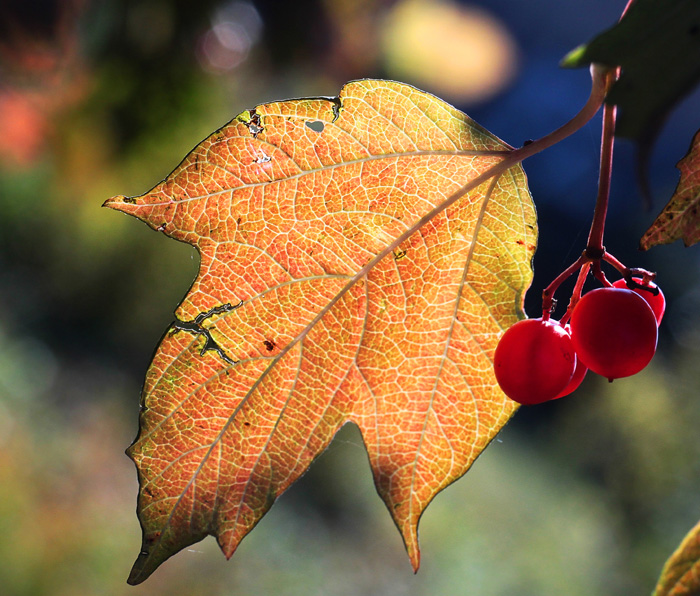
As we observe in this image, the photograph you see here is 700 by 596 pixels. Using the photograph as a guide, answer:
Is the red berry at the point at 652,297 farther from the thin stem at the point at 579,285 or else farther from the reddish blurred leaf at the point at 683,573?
the reddish blurred leaf at the point at 683,573

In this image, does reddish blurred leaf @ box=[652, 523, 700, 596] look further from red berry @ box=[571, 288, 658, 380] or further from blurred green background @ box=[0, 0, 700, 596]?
blurred green background @ box=[0, 0, 700, 596]

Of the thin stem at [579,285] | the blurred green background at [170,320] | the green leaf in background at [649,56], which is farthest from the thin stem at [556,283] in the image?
the blurred green background at [170,320]

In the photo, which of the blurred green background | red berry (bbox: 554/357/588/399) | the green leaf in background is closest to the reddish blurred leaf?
red berry (bbox: 554/357/588/399)

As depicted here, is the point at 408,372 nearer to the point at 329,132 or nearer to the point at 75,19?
the point at 329,132

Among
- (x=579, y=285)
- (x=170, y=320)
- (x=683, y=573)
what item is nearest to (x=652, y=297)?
(x=579, y=285)

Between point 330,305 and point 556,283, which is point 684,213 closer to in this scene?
point 556,283

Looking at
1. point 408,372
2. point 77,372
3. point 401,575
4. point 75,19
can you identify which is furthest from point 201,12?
Result: point 401,575
